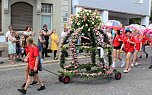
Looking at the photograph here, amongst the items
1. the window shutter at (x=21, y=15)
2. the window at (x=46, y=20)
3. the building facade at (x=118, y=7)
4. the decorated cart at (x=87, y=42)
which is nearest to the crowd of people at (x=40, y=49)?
the decorated cart at (x=87, y=42)

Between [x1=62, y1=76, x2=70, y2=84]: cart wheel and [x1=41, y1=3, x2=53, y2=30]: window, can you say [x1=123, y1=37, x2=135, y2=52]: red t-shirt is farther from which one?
[x1=41, y1=3, x2=53, y2=30]: window

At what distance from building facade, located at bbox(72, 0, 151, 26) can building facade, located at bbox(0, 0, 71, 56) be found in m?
1.77

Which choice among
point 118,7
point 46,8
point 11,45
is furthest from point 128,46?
point 118,7

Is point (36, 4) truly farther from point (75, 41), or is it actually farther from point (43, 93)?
point (43, 93)

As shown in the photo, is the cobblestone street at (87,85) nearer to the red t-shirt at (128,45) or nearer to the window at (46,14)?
the red t-shirt at (128,45)

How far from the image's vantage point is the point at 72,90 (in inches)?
364

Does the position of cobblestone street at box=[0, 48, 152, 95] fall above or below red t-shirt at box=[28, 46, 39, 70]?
below

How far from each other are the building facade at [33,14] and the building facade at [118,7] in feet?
5.82

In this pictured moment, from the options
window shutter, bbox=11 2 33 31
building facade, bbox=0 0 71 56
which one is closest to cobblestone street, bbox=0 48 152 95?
building facade, bbox=0 0 71 56

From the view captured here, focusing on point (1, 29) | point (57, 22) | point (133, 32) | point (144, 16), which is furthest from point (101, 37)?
Result: point (144, 16)

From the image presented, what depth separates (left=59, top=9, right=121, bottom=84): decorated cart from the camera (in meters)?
10.5

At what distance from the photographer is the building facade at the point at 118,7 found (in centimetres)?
2465

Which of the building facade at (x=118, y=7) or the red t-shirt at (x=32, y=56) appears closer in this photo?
the red t-shirt at (x=32, y=56)

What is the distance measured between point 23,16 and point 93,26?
986 centimetres
